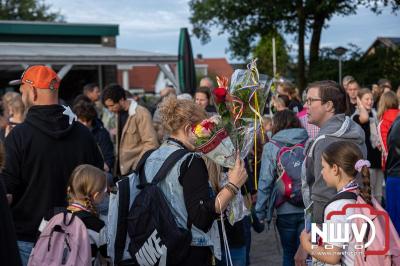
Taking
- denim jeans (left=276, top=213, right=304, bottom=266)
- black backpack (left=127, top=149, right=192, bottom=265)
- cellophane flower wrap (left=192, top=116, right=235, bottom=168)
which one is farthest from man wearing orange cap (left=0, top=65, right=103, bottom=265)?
denim jeans (left=276, top=213, right=304, bottom=266)

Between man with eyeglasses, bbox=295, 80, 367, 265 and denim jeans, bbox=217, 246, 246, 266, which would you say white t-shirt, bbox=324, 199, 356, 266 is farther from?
denim jeans, bbox=217, 246, 246, 266

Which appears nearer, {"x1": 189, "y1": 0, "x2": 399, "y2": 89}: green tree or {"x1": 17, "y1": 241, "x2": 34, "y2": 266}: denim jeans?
{"x1": 17, "y1": 241, "x2": 34, "y2": 266}: denim jeans

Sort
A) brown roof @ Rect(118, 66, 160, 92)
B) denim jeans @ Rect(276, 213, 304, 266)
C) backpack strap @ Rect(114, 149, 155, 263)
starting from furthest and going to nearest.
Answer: brown roof @ Rect(118, 66, 160, 92)
denim jeans @ Rect(276, 213, 304, 266)
backpack strap @ Rect(114, 149, 155, 263)

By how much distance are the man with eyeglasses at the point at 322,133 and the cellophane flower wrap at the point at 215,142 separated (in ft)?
2.23

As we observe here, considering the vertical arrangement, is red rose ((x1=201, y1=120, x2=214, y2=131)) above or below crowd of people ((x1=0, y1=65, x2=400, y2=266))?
above

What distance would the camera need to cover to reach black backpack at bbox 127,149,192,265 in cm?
362

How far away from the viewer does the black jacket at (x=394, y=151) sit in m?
6.24

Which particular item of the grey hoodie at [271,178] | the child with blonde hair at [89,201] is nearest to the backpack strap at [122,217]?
the child with blonde hair at [89,201]

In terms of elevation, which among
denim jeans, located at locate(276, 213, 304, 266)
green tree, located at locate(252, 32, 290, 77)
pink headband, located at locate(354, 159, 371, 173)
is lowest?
denim jeans, located at locate(276, 213, 304, 266)

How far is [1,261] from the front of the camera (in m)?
2.81

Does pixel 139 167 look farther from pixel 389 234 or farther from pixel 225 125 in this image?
pixel 389 234

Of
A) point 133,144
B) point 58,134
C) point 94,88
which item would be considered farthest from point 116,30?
point 58,134

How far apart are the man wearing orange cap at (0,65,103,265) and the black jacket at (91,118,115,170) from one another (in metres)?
3.33

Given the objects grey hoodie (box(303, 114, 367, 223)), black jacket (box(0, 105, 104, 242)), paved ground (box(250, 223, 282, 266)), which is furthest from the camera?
paved ground (box(250, 223, 282, 266))
